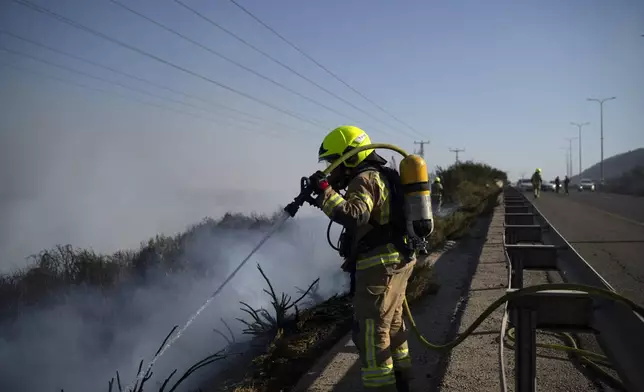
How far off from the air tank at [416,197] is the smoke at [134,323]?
3.92 metres

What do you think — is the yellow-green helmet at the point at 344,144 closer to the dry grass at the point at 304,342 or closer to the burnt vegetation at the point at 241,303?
the burnt vegetation at the point at 241,303

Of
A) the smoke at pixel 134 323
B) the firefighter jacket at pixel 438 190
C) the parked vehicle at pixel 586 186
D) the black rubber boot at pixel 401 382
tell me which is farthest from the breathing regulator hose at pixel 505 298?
the parked vehicle at pixel 586 186

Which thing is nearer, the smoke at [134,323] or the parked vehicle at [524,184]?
the smoke at [134,323]

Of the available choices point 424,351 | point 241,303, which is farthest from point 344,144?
point 241,303

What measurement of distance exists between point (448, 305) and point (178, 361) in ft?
12.6

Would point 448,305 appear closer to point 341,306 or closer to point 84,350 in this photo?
point 341,306

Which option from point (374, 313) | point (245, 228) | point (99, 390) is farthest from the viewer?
point (245, 228)

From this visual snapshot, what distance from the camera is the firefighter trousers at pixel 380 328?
10.2ft

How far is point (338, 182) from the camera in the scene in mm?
3648

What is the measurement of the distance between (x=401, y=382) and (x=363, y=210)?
128cm

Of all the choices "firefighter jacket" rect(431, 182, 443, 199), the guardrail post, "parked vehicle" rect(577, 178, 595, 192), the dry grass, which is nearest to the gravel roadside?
the dry grass

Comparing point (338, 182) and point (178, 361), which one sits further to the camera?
point (178, 361)

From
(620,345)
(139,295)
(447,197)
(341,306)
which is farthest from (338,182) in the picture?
(447,197)

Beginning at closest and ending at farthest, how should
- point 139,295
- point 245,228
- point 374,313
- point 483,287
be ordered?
point 374,313
point 483,287
point 139,295
point 245,228
